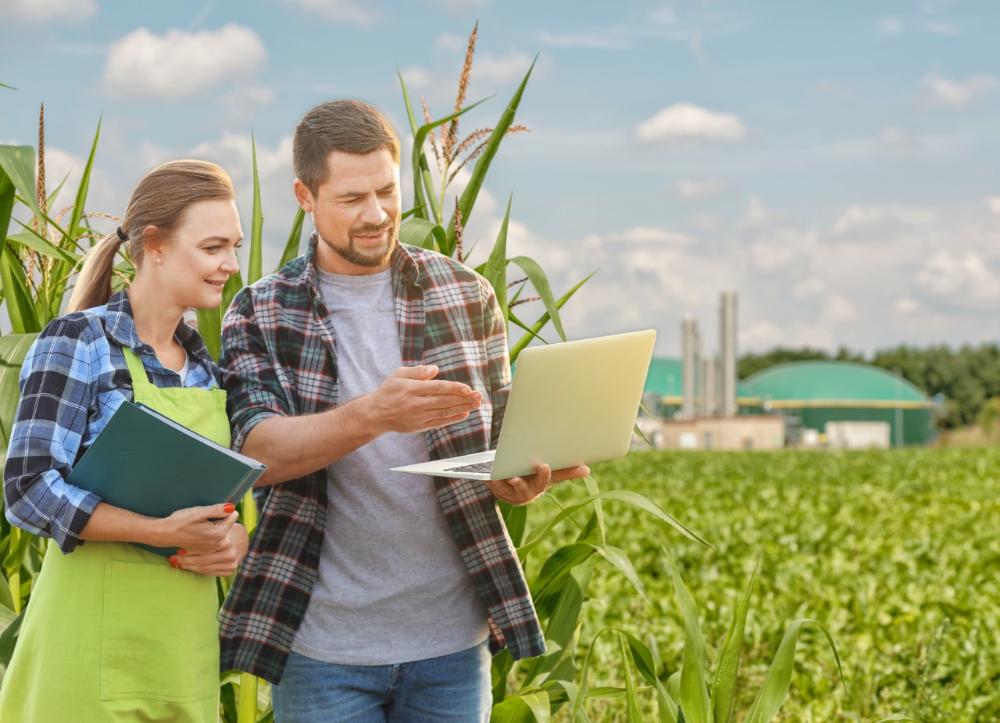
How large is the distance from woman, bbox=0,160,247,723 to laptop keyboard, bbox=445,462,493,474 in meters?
0.34

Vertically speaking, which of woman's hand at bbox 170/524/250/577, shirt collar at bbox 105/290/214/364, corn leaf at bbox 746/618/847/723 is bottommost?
corn leaf at bbox 746/618/847/723

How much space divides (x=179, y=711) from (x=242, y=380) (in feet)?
1.69

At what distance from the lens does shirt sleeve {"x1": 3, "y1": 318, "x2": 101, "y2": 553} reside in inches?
65.2

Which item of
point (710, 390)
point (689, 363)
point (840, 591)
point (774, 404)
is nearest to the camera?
point (840, 591)

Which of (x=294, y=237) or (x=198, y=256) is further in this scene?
(x=294, y=237)

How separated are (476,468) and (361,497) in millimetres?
217

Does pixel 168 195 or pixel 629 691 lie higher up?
pixel 168 195

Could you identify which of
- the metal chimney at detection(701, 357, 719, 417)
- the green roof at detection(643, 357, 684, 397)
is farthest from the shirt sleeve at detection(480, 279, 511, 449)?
the green roof at detection(643, 357, 684, 397)

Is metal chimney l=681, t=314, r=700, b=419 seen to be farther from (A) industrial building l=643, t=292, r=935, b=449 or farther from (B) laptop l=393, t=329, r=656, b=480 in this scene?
(B) laptop l=393, t=329, r=656, b=480

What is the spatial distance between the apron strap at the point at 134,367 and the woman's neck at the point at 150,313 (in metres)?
0.04

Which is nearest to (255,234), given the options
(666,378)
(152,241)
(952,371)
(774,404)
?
(152,241)

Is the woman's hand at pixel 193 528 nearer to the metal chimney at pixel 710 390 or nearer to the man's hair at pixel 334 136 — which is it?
the man's hair at pixel 334 136

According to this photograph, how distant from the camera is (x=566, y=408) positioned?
1847 millimetres

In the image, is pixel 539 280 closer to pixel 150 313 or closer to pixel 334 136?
pixel 334 136
